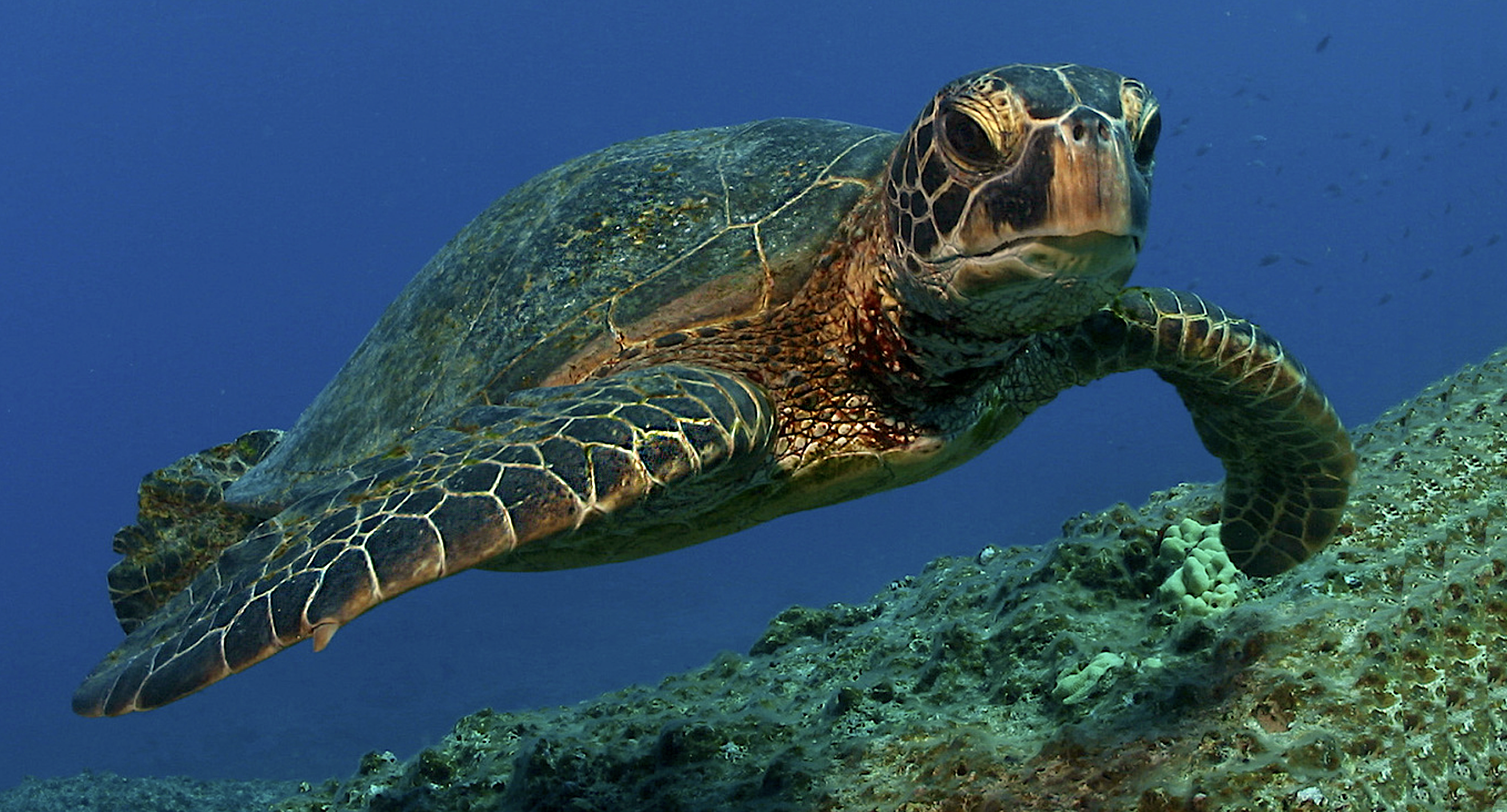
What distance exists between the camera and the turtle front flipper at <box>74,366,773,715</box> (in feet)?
6.33

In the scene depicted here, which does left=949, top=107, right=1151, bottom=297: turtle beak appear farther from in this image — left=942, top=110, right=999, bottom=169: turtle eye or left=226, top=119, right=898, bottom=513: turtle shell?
left=226, top=119, right=898, bottom=513: turtle shell

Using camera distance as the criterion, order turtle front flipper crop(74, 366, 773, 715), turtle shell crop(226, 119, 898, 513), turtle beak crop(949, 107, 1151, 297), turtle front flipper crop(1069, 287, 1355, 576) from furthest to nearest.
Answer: turtle front flipper crop(1069, 287, 1355, 576) → turtle shell crop(226, 119, 898, 513) → turtle beak crop(949, 107, 1151, 297) → turtle front flipper crop(74, 366, 773, 715)

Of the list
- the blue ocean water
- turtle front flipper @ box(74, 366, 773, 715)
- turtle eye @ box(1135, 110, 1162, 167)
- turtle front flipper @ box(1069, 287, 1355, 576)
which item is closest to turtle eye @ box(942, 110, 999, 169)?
turtle eye @ box(1135, 110, 1162, 167)

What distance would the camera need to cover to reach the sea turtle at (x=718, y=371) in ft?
6.94

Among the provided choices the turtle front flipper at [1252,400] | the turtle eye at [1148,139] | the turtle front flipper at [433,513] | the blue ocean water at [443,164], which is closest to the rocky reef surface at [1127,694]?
the turtle front flipper at [1252,400]

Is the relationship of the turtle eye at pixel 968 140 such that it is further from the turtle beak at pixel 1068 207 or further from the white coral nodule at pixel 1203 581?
the white coral nodule at pixel 1203 581

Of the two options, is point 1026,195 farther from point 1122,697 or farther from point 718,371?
point 1122,697

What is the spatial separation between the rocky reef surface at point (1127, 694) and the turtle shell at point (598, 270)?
4.92ft

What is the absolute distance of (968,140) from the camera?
2379mm

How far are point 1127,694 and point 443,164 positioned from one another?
97509 millimetres

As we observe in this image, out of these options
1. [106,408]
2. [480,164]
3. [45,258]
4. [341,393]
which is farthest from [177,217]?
[341,393]

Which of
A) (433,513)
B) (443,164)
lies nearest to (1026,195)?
(433,513)

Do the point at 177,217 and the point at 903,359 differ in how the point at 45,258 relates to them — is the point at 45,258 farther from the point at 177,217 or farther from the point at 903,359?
the point at 903,359

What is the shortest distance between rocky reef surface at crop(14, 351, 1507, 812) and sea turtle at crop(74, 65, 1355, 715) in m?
0.48
